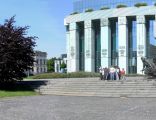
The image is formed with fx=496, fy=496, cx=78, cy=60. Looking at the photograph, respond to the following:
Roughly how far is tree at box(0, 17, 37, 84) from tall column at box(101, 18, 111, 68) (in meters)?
39.8

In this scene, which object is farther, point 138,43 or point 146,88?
point 138,43

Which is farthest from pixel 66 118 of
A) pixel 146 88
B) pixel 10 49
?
pixel 10 49

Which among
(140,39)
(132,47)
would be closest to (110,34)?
(132,47)

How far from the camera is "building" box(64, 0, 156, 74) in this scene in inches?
2899

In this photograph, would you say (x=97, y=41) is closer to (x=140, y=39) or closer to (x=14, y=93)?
(x=140, y=39)

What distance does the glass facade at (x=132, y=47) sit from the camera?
7475 centimetres

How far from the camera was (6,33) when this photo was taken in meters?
36.0

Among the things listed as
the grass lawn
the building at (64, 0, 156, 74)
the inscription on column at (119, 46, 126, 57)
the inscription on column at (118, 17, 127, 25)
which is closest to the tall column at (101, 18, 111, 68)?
the building at (64, 0, 156, 74)

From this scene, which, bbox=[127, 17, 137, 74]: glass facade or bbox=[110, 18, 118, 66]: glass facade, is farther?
bbox=[110, 18, 118, 66]: glass facade

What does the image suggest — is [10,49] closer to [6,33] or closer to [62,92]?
[6,33]

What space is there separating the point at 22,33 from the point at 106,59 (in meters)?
40.4

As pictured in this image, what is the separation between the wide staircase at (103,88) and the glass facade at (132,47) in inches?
1491

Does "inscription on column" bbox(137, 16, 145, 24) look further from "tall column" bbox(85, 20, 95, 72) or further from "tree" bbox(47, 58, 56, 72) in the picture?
"tree" bbox(47, 58, 56, 72)

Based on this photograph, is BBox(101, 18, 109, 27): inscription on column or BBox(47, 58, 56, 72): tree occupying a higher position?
BBox(101, 18, 109, 27): inscription on column
